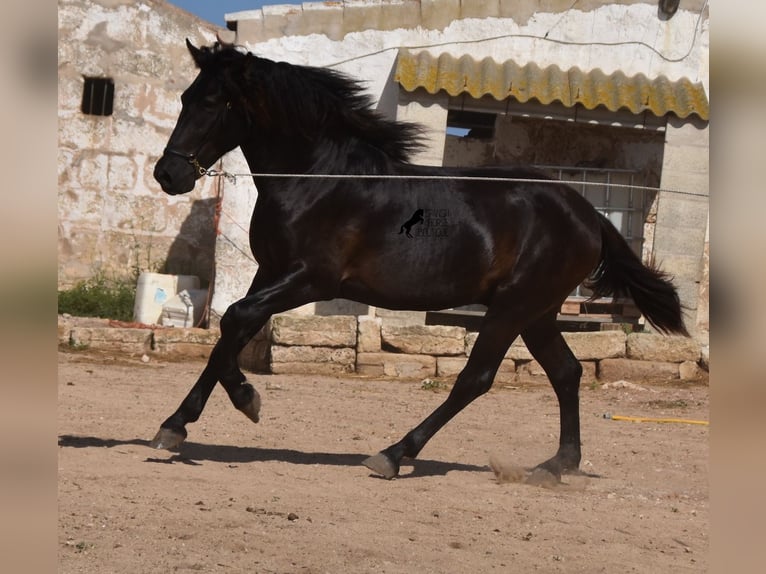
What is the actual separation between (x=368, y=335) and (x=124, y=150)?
15.5 ft

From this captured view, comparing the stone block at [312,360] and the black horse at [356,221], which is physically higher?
the black horse at [356,221]

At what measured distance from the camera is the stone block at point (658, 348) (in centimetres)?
1023

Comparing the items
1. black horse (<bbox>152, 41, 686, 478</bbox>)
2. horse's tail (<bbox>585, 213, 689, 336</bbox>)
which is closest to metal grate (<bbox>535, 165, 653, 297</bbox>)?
horse's tail (<bbox>585, 213, 689, 336</bbox>)

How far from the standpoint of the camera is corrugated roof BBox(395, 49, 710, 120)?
10.7 metres

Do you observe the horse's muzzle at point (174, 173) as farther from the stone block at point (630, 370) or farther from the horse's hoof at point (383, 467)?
the stone block at point (630, 370)

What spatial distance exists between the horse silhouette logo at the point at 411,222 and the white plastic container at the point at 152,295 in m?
6.84

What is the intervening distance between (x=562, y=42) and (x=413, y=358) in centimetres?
464

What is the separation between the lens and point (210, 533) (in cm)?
368

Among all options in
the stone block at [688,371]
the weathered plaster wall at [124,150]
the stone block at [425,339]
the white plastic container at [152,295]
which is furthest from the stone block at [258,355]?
the stone block at [688,371]

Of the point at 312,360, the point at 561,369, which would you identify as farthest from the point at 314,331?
the point at 561,369

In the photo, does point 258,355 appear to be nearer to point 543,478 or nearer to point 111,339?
point 111,339

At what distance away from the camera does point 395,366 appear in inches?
390

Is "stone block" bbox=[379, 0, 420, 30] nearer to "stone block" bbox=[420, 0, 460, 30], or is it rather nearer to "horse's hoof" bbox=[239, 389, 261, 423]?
"stone block" bbox=[420, 0, 460, 30]
